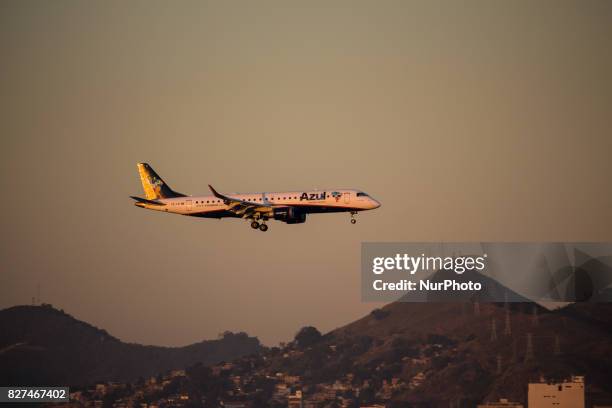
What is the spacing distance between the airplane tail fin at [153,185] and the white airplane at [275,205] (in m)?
6.15

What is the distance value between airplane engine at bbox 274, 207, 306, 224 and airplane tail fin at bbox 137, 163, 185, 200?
18227 millimetres

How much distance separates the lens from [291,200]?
137250 millimetres

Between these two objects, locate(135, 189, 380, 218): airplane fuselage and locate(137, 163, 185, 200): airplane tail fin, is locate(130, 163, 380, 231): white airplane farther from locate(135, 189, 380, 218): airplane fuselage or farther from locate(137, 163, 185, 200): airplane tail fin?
locate(137, 163, 185, 200): airplane tail fin

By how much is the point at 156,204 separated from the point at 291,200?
68.2 ft

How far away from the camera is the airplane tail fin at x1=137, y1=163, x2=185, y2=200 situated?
152025mm

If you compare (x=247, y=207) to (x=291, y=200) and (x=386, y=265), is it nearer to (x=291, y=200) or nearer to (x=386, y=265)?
(x=291, y=200)

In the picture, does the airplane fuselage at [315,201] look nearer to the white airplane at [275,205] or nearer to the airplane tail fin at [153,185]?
the white airplane at [275,205]

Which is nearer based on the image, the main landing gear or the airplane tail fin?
the main landing gear

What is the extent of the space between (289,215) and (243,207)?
6223 millimetres

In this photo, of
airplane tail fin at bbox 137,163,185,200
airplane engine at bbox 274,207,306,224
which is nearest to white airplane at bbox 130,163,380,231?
airplane engine at bbox 274,207,306,224

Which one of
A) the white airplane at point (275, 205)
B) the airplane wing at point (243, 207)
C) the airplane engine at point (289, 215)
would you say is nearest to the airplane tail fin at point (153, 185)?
the white airplane at point (275, 205)

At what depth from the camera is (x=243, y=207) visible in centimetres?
13875

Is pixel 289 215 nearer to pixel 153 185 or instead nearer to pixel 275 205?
pixel 275 205

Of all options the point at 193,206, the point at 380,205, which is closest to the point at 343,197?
the point at 380,205
